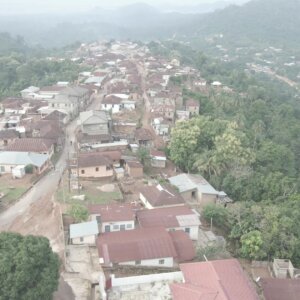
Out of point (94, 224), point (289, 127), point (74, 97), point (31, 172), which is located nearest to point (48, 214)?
point (94, 224)

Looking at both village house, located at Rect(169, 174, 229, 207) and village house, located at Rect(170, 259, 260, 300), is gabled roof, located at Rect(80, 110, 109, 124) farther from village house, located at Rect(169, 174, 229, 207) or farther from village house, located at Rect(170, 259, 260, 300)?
village house, located at Rect(170, 259, 260, 300)

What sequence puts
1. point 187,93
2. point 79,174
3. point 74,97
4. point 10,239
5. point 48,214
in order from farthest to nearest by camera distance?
point 187,93 < point 74,97 < point 79,174 < point 48,214 < point 10,239

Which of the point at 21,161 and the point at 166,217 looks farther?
the point at 21,161

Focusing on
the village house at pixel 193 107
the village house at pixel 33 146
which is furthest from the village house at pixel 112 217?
the village house at pixel 193 107

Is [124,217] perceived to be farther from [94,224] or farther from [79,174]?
[79,174]

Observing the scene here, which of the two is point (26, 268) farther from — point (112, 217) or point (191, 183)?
point (191, 183)

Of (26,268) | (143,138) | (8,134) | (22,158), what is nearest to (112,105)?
(143,138)
